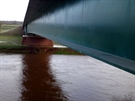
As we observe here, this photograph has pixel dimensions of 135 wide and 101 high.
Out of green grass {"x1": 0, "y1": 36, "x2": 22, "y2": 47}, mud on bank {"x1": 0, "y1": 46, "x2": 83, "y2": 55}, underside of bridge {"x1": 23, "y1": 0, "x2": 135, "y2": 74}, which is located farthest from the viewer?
green grass {"x1": 0, "y1": 36, "x2": 22, "y2": 47}

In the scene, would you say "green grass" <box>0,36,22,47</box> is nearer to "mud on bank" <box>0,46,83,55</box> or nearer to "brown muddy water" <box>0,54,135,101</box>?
"mud on bank" <box>0,46,83,55</box>

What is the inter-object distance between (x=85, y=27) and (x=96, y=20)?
2.60ft

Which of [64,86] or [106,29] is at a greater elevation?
[106,29]

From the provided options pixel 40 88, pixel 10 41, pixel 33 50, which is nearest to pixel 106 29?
pixel 40 88

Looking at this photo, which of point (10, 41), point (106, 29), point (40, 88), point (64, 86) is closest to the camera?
point (106, 29)

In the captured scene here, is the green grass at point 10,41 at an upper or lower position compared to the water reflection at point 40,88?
upper

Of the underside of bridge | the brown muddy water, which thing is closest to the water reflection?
the brown muddy water

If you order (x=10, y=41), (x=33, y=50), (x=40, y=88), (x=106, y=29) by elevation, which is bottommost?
(x=40, y=88)

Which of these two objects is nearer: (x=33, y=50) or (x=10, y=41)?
(x=33, y=50)

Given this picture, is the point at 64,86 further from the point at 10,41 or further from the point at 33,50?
the point at 10,41

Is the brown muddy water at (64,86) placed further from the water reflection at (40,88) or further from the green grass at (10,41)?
the green grass at (10,41)

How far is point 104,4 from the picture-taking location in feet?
13.6

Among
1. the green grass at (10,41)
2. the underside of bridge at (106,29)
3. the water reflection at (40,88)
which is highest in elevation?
the underside of bridge at (106,29)

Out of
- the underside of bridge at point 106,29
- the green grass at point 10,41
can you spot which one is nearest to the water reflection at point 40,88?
the underside of bridge at point 106,29
